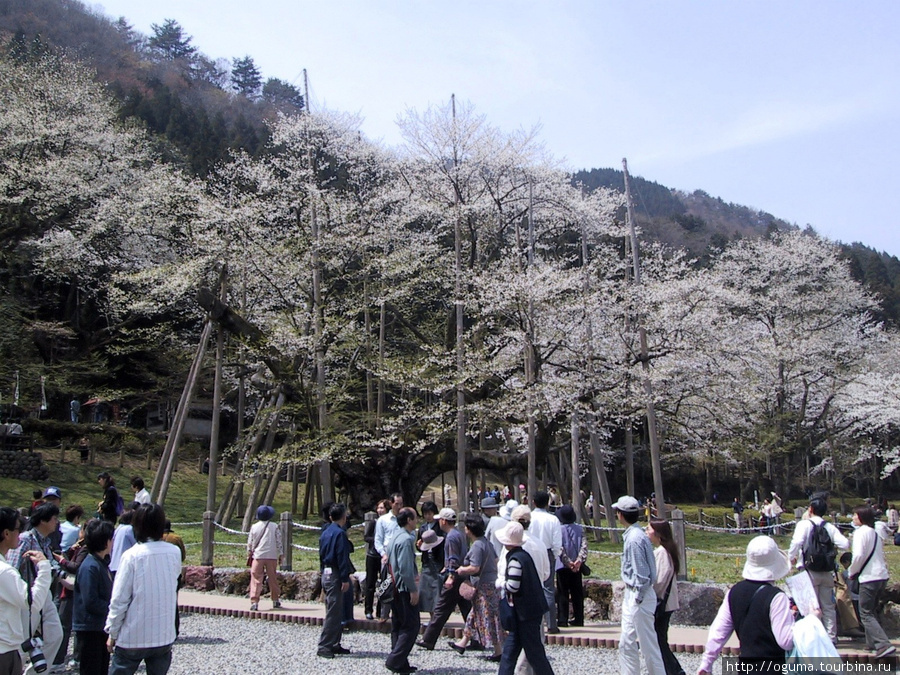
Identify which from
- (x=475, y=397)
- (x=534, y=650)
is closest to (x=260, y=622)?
(x=534, y=650)

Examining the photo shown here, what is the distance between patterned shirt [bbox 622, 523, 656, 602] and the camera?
5496mm

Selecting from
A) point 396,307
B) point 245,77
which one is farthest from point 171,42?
point 396,307

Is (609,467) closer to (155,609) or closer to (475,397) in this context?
(475,397)

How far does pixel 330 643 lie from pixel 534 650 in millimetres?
3024

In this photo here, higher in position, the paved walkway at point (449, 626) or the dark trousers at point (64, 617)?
the dark trousers at point (64, 617)

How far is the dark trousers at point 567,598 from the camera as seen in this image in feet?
29.2

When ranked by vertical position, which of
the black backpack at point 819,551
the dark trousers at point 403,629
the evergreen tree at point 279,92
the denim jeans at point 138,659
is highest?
the evergreen tree at point 279,92

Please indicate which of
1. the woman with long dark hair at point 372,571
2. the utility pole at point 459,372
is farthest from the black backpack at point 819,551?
the utility pole at point 459,372

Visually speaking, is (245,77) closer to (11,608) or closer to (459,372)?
(459,372)

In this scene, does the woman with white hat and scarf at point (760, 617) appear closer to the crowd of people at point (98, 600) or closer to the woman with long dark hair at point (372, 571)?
the crowd of people at point (98, 600)

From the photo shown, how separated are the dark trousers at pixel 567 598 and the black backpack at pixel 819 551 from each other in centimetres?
279

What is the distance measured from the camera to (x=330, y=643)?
25.2 feet

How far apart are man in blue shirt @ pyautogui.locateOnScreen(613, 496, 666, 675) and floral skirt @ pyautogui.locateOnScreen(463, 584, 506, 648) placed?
2.24 meters

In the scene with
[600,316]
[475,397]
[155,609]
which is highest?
[600,316]
